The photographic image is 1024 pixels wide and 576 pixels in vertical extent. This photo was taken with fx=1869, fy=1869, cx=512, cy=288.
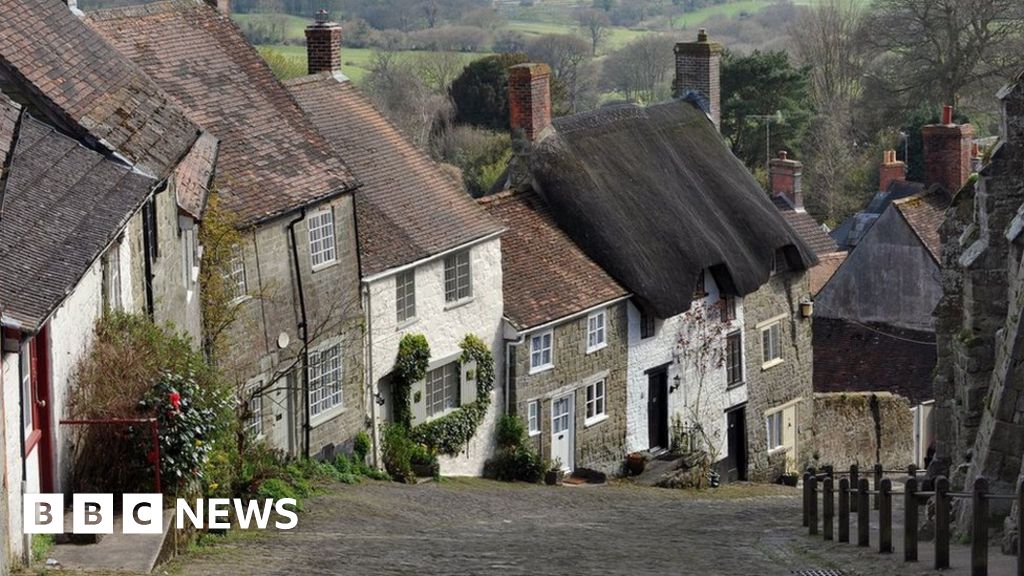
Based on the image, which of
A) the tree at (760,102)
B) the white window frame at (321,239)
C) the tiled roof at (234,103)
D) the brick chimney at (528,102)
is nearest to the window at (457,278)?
the white window frame at (321,239)

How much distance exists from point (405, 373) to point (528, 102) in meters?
8.62

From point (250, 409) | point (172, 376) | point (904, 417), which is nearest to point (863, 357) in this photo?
point (904, 417)

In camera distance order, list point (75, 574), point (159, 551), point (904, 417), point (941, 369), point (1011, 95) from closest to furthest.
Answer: point (75, 574), point (159, 551), point (1011, 95), point (941, 369), point (904, 417)

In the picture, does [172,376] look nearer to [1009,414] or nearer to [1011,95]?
[1009,414]

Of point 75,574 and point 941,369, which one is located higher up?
point 941,369

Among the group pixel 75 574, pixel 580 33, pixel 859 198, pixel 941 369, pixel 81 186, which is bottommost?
pixel 75 574

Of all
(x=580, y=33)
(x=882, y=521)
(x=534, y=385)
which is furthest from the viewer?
(x=580, y=33)

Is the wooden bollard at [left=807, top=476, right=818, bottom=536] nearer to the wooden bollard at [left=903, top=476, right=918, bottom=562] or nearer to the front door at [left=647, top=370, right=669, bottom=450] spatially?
the wooden bollard at [left=903, top=476, right=918, bottom=562]

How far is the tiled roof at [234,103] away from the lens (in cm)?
2829

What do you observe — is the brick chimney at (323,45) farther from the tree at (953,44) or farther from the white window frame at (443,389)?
the tree at (953,44)

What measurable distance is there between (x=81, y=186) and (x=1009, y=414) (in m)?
9.34

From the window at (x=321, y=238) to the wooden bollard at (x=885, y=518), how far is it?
44.2ft

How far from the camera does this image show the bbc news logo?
16.1 m

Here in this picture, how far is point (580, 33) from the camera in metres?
163
